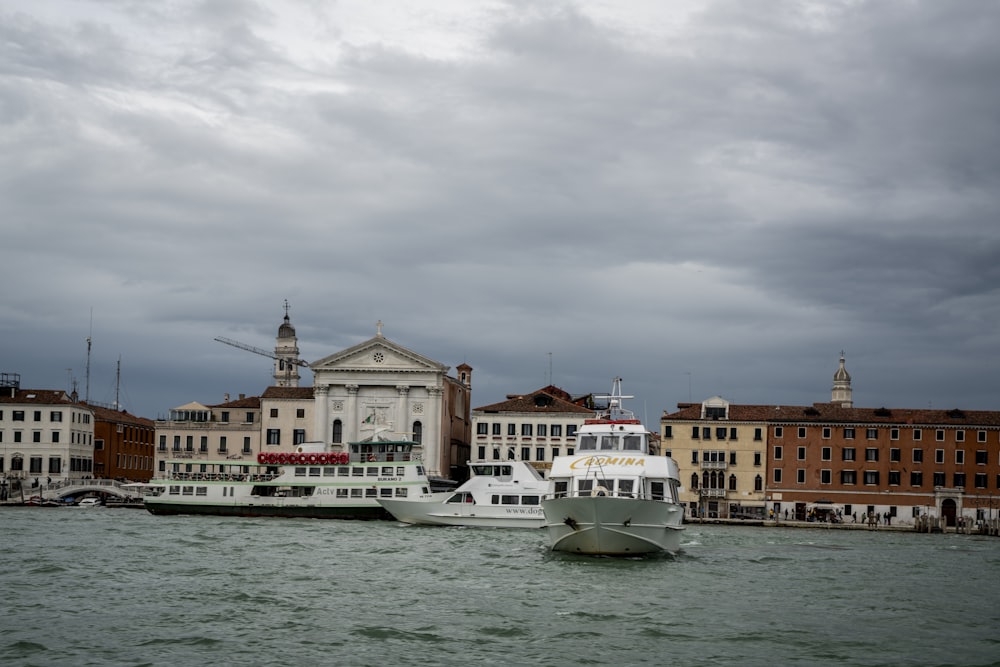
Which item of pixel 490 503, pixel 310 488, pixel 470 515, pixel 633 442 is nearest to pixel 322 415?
pixel 310 488

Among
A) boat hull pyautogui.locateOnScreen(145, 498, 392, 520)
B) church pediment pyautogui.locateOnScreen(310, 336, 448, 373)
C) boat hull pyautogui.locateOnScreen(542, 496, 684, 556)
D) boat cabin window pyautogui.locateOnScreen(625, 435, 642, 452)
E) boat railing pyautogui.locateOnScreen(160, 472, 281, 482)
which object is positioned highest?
church pediment pyautogui.locateOnScreen(310, 336, 448, 373)

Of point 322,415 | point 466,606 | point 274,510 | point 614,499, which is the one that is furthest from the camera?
point 322,415

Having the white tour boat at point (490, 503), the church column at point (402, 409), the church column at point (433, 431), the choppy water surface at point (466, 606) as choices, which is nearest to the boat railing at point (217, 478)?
the white tour boat at point (490, 503)

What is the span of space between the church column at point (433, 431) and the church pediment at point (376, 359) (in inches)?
85.1

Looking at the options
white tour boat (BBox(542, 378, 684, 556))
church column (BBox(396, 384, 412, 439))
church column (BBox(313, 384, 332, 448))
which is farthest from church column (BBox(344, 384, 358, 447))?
white tour boat (BBox(542, 378, 684, 556))

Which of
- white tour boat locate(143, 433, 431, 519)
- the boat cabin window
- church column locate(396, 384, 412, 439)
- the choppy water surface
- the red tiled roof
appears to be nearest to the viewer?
the choppy water surface

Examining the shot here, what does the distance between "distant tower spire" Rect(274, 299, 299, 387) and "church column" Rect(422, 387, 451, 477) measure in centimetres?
3046

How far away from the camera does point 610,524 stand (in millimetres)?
38531

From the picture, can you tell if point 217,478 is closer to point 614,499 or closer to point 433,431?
point 433,431

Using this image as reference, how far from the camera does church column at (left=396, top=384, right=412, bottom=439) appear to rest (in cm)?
10244

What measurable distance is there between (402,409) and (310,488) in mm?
26135

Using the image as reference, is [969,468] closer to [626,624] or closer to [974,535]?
[974,535]

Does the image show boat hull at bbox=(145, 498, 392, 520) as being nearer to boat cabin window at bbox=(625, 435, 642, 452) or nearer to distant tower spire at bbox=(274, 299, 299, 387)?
boat cabin window at bbox=(625, 435, 642, 452)

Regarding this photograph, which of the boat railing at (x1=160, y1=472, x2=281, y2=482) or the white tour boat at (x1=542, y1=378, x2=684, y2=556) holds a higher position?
the white tour boat at (x1=542, y1=378, x2=684, y2=556)
